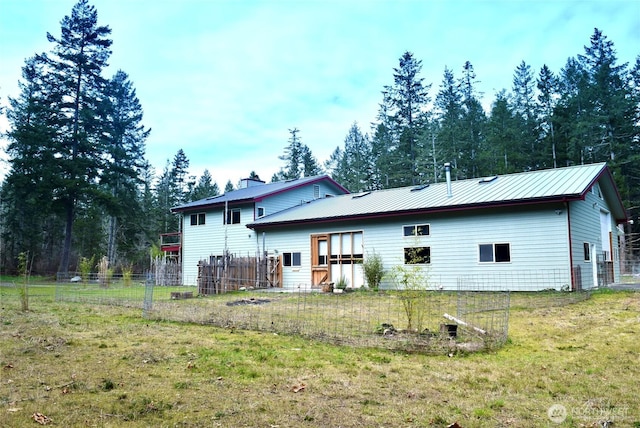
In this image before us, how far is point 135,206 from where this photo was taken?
3553 cm

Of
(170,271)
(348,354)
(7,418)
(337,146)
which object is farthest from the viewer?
(337,146)

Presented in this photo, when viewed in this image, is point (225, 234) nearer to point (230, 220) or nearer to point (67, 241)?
point (230, 220)

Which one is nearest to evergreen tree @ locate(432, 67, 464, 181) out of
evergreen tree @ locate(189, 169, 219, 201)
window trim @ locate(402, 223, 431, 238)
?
window trim @ locate(402, 223, 431, 238)

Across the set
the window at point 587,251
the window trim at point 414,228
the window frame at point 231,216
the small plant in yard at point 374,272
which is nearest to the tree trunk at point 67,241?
the window frame at point 231,216

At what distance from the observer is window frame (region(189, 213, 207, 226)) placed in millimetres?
23878

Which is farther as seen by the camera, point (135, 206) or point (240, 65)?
point (135, 206)

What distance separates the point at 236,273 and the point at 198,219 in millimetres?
8418

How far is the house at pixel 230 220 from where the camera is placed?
71.6 feet

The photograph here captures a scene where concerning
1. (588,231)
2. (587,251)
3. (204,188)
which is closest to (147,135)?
(204,188)

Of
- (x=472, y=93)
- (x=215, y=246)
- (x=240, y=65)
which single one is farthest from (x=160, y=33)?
(x=472, y=93)

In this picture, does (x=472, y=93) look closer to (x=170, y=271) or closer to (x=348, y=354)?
(x=170, y=271)

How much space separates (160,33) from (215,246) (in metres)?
13.5

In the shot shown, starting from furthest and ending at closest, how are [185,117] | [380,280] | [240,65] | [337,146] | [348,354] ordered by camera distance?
1. [337,146]
2. [185,117]
3. [380,280]
4. [240,65]
5. [348,354]

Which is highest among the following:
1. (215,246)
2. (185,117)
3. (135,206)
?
(185,117)
